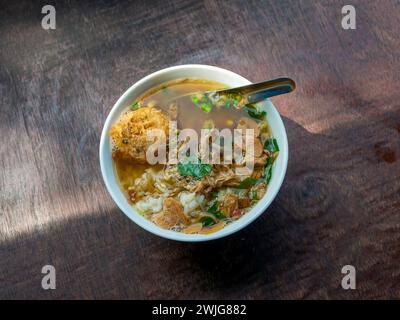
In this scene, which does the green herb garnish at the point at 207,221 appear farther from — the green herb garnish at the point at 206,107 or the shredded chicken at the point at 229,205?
the green herb garnish at the point at 206,107

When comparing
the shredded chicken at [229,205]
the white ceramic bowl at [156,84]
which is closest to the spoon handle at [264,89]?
the white ceramic bowl at [156,84]

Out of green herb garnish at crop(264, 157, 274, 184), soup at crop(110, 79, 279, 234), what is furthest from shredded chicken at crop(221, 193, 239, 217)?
green herb garnish at crop(264, 157, 274, 184)

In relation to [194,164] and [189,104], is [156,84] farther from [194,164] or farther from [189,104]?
[194,164]

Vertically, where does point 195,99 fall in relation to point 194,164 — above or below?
above

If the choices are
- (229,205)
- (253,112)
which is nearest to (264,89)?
(253,112)

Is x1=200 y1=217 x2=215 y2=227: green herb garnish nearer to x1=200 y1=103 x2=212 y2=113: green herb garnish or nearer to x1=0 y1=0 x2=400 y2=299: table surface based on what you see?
x1=0 y1=0 x2=400 y2=299: table surface

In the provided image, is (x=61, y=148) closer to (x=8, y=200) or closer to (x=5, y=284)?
(x=8, y=200)
